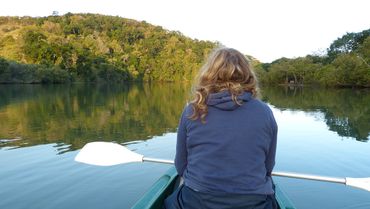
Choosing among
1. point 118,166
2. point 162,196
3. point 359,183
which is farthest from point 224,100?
point 118,166

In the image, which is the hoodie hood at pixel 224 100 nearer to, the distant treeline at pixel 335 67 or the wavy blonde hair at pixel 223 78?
the wavy blonde hair at pixel 223 78

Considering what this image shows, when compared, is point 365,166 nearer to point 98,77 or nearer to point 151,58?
point 98,77

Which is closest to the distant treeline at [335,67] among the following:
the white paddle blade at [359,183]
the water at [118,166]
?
the water at [118,166]

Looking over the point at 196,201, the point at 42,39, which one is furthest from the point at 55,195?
the point at 42,39

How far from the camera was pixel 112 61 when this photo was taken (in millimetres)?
60906

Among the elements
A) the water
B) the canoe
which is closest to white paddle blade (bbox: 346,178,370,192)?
the canoe

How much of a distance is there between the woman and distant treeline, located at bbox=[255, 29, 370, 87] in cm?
2844

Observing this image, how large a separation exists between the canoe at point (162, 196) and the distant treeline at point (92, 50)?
36165 millimetres

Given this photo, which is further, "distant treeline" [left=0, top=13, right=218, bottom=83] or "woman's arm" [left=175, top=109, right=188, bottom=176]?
"distant treeline" [left=0, top=13, right=218, bottom=83]

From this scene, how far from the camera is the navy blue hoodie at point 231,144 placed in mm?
1682

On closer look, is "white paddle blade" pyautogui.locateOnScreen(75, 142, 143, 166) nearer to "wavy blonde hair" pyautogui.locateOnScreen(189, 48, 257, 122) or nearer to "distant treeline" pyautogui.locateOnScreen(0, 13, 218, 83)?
"wavy blonde hair" pyautogui.locateOnScreen(189, 48, 257, 122)

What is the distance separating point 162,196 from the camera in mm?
2633

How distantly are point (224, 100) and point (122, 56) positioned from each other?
219 feet

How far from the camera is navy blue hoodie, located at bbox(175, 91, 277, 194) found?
1.68 m
